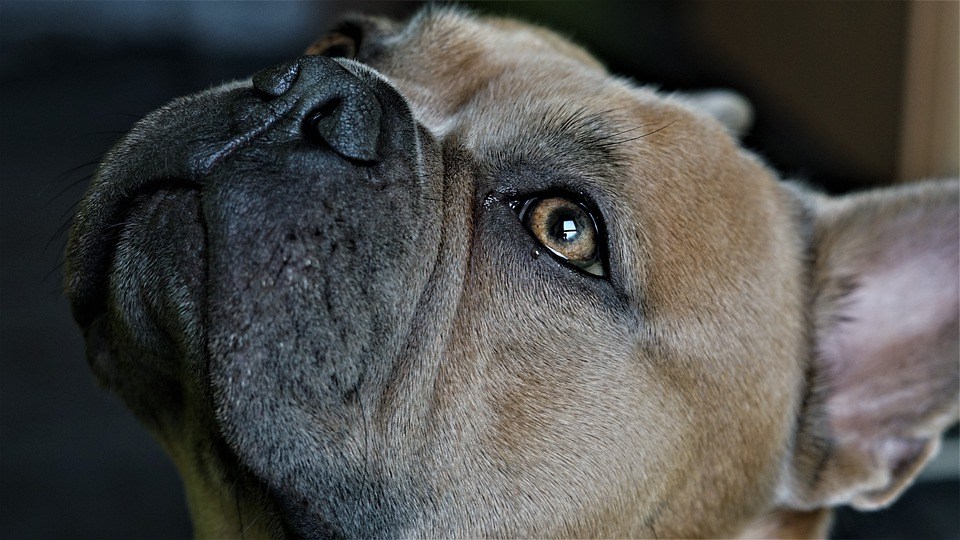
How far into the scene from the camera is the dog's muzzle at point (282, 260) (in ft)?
5.19

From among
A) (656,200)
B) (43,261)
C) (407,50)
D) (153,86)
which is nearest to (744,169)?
(656,200)

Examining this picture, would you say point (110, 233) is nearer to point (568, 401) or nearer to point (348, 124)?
point (348, 124)

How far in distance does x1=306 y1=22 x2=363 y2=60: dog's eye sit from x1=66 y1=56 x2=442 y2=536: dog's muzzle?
2.34 feet

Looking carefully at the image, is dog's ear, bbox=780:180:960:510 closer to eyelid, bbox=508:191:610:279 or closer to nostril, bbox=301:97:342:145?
eyelid, bbox=508:191:610:279

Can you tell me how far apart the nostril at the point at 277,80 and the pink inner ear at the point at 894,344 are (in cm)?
150

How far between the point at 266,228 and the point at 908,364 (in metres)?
1.67

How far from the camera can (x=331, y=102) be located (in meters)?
1.72

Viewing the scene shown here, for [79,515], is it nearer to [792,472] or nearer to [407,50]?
[407,50]

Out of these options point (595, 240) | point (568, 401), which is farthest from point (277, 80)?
point (568, 401)

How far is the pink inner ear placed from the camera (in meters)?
2.28

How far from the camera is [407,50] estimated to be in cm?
233

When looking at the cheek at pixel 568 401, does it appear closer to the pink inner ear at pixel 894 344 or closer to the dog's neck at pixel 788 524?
the dog's neck at pixel 788 524

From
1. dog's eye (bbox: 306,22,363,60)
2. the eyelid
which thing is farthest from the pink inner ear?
dog's eye (bbox: 306,22,363,60)

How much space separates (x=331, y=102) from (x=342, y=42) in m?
0.89
